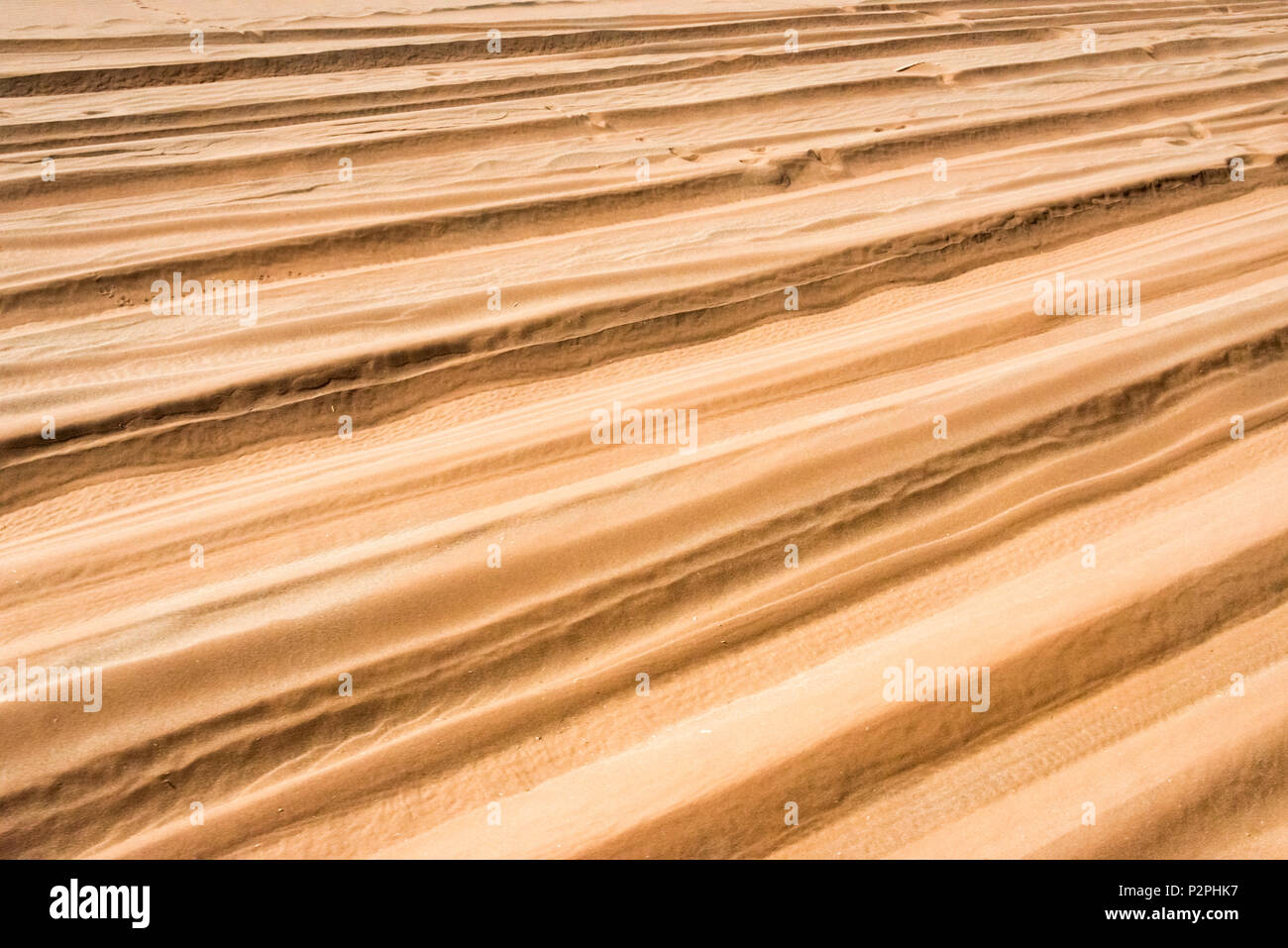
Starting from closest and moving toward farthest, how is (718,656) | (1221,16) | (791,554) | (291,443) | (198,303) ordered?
1. (718,656)
2. (791,554)
3. (291,443)
4. (198,303)
5. (1221,16)

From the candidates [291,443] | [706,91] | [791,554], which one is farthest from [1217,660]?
[706,91]

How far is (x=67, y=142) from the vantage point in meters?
5.75

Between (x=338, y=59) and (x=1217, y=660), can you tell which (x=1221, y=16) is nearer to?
(x=338, y=59)

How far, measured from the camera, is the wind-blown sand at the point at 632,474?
2592 millimetres

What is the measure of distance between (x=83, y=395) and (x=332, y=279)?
1244mm

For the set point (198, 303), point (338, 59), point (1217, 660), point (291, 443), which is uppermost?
point (338, 59)

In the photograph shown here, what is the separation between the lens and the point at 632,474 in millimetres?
3506

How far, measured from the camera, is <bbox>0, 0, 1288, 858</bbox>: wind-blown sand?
8.50 feet
